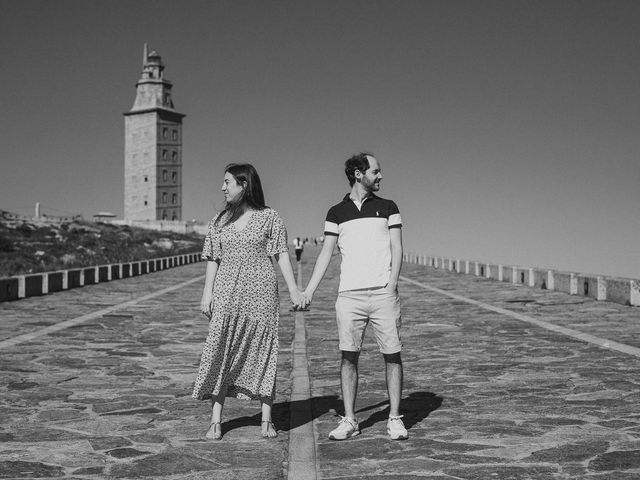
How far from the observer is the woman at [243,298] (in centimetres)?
546

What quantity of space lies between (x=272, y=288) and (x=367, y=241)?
0.71 meters

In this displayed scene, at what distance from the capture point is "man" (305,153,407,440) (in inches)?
213

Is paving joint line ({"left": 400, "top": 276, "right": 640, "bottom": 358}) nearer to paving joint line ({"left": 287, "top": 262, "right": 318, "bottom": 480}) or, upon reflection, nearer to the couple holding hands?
paving joint line ({"left": 287, "top": 262, "right": 318, "bottom": 480})

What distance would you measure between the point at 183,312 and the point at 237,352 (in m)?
11.1

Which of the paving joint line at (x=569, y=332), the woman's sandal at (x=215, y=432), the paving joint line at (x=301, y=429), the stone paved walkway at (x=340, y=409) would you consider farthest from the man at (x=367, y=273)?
the paving joint line at (x=569, y=332)

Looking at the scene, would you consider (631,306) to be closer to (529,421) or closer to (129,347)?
(129,347)

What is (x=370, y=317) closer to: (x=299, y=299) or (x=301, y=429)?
(x=299, y=299)

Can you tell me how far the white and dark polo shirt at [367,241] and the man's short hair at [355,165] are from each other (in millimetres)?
185

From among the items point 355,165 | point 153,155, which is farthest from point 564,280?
point 153,155

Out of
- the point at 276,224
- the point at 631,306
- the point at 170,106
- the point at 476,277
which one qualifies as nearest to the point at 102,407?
the point at 276,224

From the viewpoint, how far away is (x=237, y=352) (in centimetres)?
550

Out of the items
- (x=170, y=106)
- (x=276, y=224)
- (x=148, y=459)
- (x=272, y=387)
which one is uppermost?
(x=170, y=106)

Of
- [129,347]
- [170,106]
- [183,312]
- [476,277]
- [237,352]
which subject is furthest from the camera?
[170,106]

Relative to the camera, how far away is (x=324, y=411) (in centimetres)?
662
